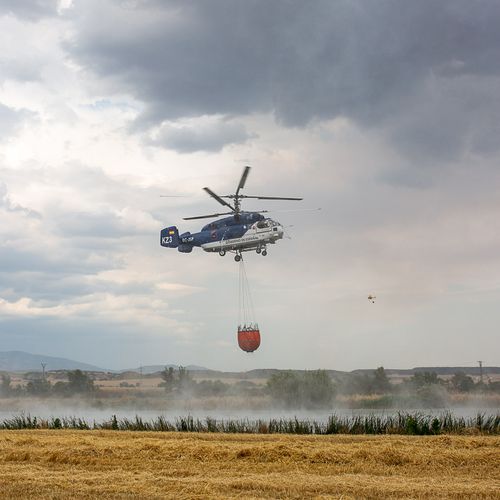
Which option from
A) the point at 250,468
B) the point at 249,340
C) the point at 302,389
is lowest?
the point at 302,389

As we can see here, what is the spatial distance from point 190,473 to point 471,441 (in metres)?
9.41

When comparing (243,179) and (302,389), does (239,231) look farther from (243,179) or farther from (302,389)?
(302,389)

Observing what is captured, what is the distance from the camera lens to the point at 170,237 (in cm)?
4603

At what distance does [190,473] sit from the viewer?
819 inches

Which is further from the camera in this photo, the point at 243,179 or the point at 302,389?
the point at 302,389

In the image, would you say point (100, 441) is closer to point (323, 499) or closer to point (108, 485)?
point (108, 485)

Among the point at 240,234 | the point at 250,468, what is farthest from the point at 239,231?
the point at 250,468

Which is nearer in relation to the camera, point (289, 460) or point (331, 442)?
point (289, 460)

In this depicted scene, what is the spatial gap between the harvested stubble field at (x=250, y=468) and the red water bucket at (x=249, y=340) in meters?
11.9

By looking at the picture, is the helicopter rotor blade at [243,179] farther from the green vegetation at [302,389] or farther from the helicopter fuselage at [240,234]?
the green vegetation at [302,389]

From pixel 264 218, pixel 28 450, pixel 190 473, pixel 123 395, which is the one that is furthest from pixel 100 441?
pixel 123 395

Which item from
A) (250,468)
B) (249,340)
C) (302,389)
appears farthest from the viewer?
(302,389)

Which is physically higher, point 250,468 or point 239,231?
point 239,231

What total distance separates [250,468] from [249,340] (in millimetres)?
18270
